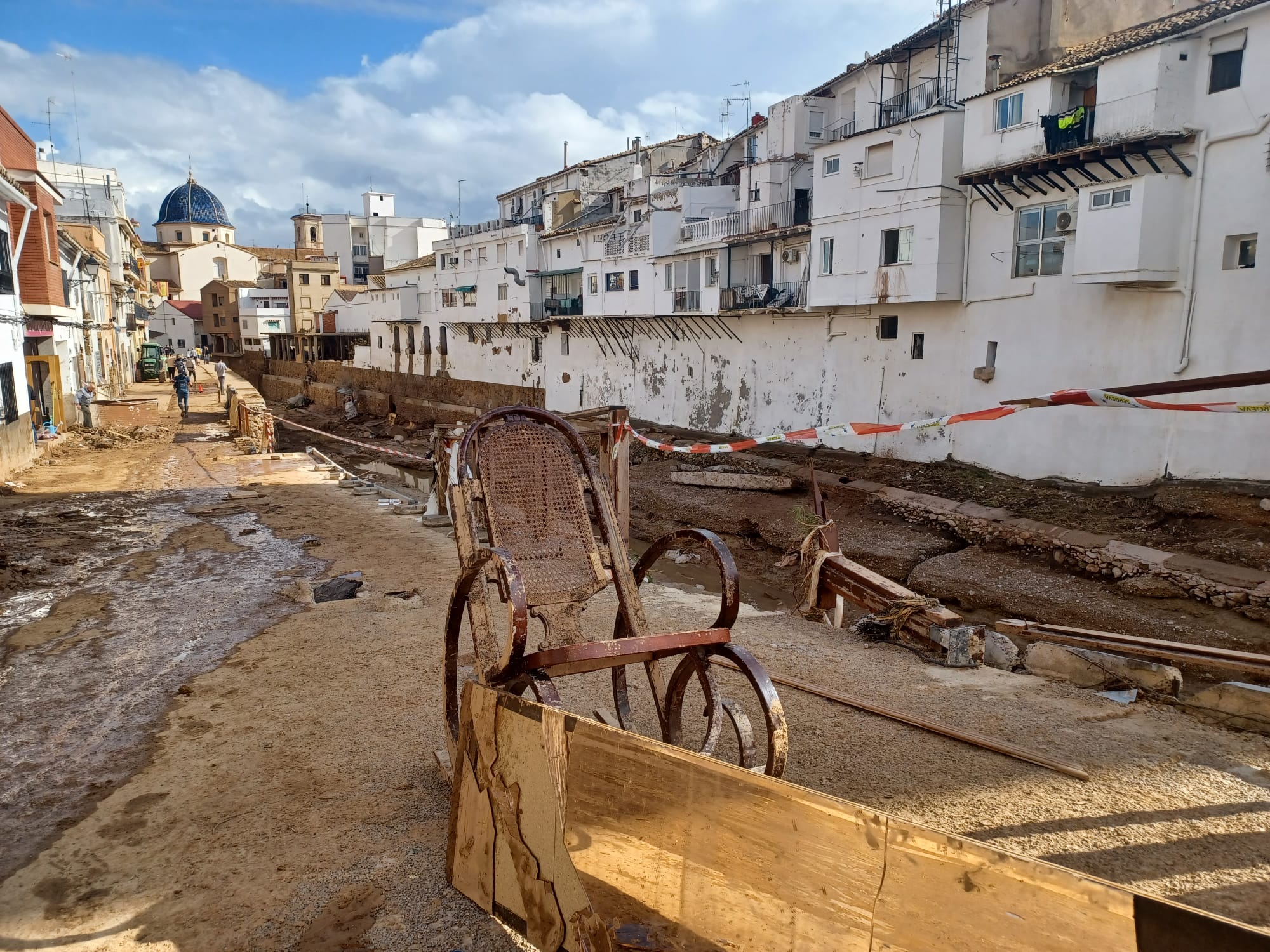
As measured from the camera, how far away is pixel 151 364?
4850cm

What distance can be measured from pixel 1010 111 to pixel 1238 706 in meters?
17.5

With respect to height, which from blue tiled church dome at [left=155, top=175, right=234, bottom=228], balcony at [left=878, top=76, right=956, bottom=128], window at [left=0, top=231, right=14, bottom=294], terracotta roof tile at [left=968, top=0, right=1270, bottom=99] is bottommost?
window at [left=0, top=231, right=14, bottom=294]

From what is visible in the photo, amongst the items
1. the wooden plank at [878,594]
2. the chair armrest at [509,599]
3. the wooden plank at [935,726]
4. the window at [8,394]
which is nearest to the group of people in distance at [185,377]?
the window at [8,394]

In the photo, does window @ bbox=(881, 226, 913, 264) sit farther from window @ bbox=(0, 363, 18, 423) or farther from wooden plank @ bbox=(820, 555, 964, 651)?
window @ bbox=(0, 363, 18, 423)

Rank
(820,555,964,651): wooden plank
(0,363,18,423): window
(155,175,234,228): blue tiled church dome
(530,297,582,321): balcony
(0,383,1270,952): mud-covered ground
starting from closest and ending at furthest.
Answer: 1. (0,383,1270,952): mud-covered ground
2. (820,555,964,651): wooden plank
3. (0,363,18,423): window
4. (530,297,582,321): balcony
5. (155,175,234,228): blue tiled church dome

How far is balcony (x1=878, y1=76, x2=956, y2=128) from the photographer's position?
23.2 metres

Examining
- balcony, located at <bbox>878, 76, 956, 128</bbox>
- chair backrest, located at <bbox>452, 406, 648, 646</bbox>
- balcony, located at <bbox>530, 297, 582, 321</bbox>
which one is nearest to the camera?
chair backrest, located at <bbox>452, 406, 648, 646</bbox>

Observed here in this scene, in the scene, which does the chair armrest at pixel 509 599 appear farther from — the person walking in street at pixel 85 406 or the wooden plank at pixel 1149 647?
the person walking in street at pixel 85 406

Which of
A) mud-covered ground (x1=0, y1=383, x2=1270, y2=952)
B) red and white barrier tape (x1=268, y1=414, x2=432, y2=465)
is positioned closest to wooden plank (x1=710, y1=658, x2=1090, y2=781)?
mud-covered ground (x1=0, y1=383, x2=1270, y2=952)

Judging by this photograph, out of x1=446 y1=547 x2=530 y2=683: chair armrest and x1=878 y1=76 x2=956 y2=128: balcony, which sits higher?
x1=878 y1=76 x2=956 y2=128: balcony

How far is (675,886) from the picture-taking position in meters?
2.80

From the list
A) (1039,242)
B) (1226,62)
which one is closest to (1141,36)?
(1226,62)

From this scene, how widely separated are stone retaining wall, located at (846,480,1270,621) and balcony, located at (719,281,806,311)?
337 inches

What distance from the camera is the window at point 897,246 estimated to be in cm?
2236
